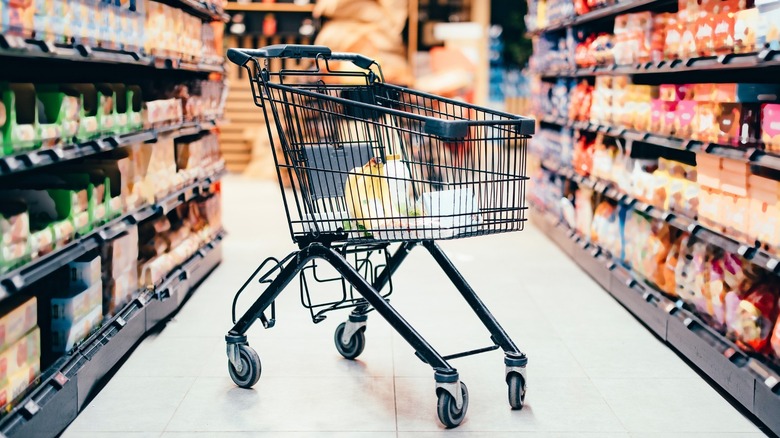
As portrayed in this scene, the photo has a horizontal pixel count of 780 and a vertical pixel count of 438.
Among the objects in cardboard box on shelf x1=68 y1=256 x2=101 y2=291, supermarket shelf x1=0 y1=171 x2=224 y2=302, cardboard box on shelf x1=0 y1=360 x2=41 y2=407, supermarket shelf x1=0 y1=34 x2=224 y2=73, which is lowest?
cardboard box on shelf x1=0 y1=360 x2=41 y2=407

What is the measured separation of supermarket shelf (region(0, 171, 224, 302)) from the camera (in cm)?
223

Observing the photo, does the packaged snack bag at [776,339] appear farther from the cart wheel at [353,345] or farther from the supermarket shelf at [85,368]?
the supermarket shelf at [85,368]

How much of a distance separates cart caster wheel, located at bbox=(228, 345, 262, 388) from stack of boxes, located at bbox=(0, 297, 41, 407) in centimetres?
66

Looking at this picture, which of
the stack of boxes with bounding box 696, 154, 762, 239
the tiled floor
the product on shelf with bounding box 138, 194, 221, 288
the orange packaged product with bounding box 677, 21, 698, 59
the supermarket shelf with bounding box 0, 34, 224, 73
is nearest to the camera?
the supermarket shelf with bounding box 0, 34, 224, 73

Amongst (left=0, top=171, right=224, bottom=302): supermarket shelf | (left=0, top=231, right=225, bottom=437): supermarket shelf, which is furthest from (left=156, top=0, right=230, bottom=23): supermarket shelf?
(left=0, top=231, right=225, bottom=437): supermarket shelf

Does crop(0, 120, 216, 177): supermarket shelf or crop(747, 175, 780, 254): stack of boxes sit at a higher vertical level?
crop(0, 120, 216, 177): supermarket shelf

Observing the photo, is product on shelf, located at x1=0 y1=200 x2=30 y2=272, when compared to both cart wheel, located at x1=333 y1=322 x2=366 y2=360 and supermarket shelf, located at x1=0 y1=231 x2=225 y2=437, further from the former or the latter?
cart wheel, located at x1=333 y1=322 x2=366 y2=360

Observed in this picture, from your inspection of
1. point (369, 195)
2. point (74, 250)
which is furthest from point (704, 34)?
point (74, 250)

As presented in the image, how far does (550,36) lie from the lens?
6375 mm

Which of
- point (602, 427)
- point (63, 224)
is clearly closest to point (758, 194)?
point (602, 427)

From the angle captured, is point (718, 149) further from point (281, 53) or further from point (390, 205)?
point (281, 53)

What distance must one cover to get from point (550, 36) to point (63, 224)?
176 inches

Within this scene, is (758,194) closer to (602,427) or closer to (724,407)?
(724,407)

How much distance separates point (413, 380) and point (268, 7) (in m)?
7.62
